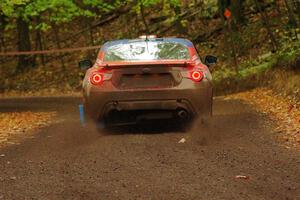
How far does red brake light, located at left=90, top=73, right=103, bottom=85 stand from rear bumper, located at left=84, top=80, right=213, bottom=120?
0.08 metres

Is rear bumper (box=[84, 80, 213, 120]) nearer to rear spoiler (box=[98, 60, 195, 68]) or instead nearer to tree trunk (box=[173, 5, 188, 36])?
rear spoiler (box=[98, 60, 195, 68])

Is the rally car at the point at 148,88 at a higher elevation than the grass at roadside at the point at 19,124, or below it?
higher

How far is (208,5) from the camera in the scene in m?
30.3

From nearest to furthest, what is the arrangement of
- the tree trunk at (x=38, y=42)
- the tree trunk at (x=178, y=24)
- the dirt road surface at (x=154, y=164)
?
the dirt road surface at (x=154, y=164), the tree trunk at (x=178, y=24), the tree trunk at (x=38, y=42)

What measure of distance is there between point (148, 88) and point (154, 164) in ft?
7.49

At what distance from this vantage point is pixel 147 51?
32.5ft

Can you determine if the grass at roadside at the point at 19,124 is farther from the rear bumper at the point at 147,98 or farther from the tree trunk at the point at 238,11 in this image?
the tree trunk at the point at 238,11

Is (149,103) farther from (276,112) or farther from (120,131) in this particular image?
(276,112)

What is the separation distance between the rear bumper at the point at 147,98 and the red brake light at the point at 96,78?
3.3 inches

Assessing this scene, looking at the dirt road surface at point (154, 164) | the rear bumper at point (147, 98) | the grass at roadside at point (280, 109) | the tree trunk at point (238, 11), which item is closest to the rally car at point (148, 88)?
the rear bumper at point (147, 98)

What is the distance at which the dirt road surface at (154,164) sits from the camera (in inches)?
234

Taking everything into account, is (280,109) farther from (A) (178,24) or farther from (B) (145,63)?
(A) (178,24)

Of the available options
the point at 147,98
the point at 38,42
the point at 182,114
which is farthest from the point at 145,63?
the point at 38,42

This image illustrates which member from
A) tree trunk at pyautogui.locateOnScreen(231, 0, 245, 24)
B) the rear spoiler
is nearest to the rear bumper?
the rear spoiler
